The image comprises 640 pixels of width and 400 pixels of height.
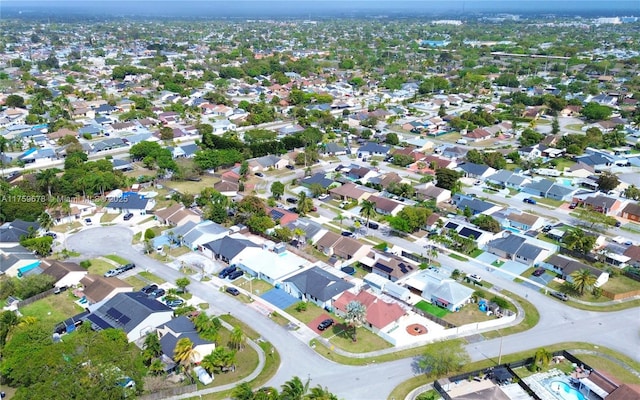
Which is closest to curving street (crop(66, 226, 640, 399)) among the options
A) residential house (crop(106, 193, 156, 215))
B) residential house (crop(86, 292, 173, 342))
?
residential house (crop(86, 292, 173, 342))

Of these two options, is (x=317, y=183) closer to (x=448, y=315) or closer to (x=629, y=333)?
(x=448, y=315)

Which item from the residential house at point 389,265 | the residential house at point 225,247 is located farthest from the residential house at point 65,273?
the residential house at point 389,265

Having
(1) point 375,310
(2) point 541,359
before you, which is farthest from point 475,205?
(2) point 541,359

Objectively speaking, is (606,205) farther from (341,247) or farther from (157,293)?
(157,293)

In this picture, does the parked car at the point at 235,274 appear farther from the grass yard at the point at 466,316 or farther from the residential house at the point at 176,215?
the grass yard at the point at 466,316

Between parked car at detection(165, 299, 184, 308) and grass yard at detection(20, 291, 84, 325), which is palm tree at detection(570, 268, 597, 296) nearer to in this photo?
parked car at detection(165, 299, 184, 308)

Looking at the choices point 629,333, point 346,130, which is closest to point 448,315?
point 629,333
